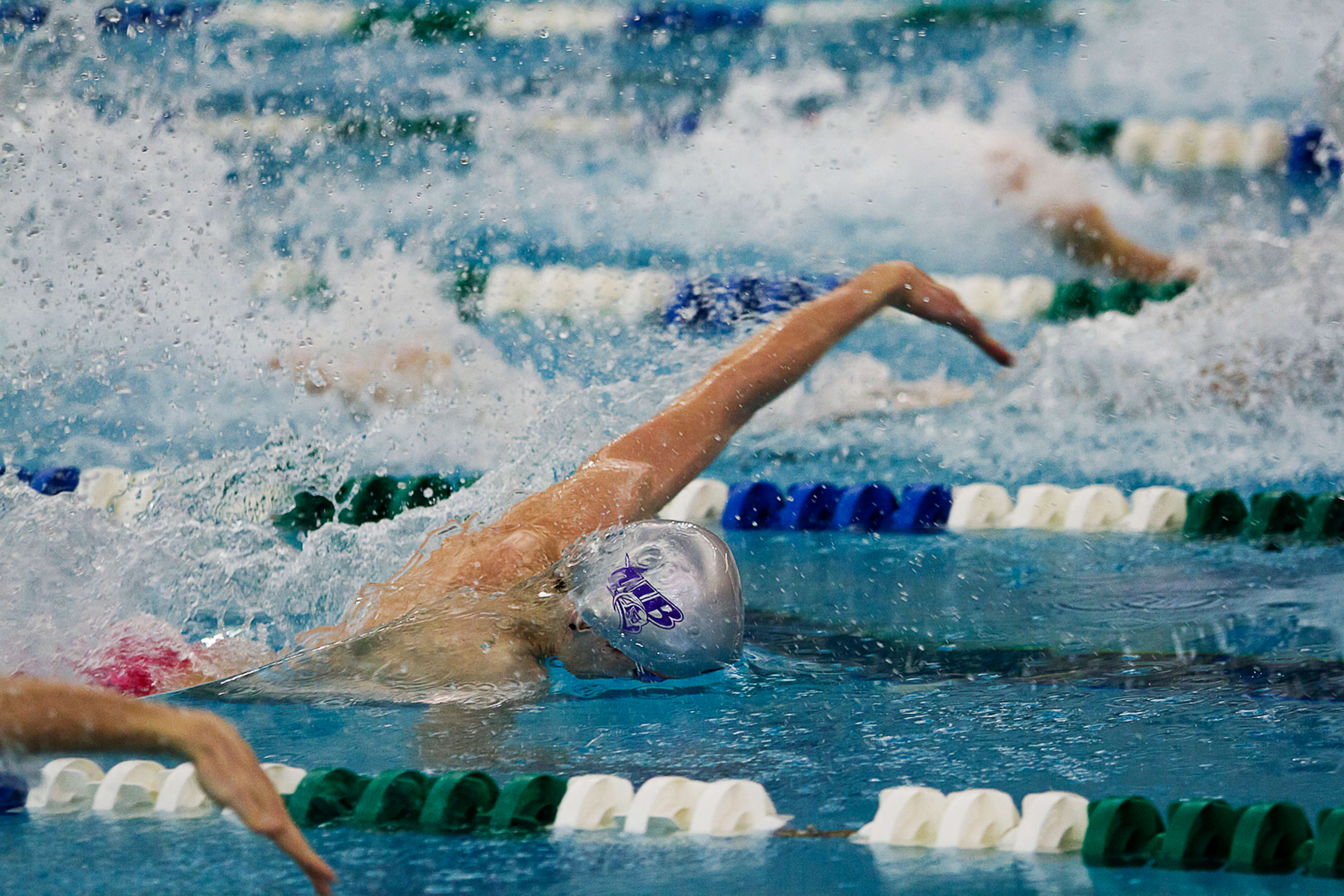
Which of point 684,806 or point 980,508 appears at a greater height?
point 980,508

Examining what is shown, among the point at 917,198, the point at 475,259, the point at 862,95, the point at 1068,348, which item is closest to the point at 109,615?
the point at 1068,348

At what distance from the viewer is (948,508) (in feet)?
11.4

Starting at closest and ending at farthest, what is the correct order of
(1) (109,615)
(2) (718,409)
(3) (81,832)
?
(3) (81,832) < (1) (109,615) < (2) (718,409)

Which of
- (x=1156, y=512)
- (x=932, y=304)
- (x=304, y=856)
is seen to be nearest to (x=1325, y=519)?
(x=1156, y=512)

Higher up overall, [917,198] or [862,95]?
[862,95]

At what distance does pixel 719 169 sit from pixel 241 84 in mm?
2474

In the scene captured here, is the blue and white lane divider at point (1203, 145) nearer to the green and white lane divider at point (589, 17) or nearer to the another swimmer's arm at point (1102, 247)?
the another swimmer's arm at point (1102, 247)

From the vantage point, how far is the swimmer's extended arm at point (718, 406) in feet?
7.69

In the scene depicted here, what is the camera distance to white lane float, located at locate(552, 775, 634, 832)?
1.78 m

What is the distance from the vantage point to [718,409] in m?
2.52

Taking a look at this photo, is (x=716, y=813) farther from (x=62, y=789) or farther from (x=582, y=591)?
(x=62, y=789)

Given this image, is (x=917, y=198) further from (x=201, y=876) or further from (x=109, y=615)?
(x=201, y=876)

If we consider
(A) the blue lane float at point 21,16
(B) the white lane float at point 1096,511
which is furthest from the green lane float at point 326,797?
(A) the blue lane float at point 21,16

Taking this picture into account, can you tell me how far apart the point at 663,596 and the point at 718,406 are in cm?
57
